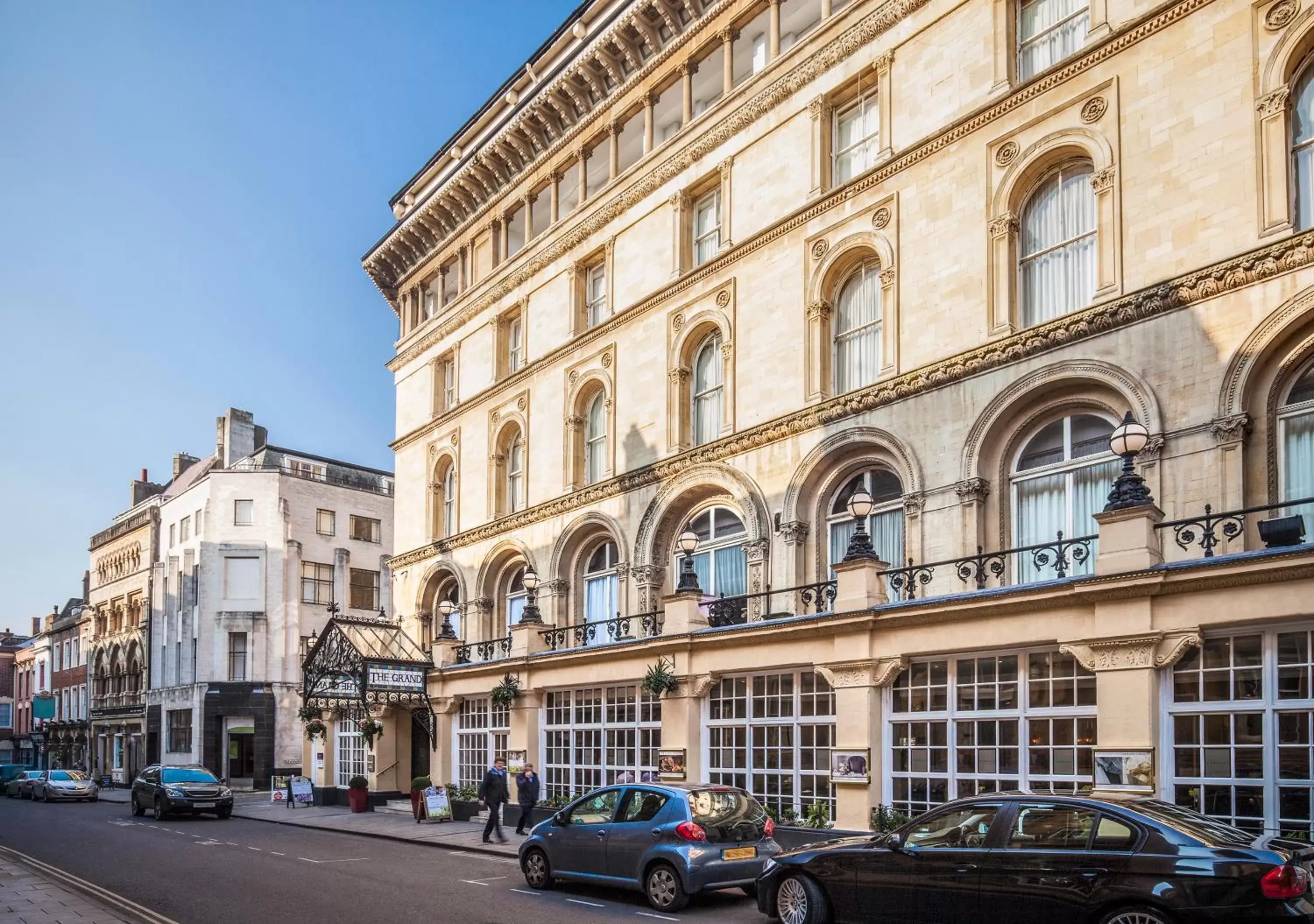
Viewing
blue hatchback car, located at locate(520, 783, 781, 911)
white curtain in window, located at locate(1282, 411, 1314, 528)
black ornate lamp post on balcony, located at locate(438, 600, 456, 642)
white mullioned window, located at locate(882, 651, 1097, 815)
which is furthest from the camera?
black ornate lamp post on balcony, located at locate(438, 600, 456, 642)

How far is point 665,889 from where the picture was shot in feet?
47.3

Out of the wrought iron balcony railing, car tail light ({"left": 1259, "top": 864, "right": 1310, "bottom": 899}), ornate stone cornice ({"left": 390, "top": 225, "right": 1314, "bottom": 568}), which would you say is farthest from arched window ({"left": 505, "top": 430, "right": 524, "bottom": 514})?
car tail light ({"left": 1259, "top": 864, "right": 1310, "bottom": 899})

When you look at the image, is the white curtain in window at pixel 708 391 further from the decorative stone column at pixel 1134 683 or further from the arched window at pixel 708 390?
the decorative stone column at pixel 1134 683

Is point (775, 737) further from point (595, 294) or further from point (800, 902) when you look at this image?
point (595, 294)

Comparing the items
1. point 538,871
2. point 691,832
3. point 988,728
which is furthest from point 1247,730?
point 538,871

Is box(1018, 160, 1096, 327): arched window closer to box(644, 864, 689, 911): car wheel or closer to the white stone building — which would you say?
box(644, 864, 689, 911): car wheel

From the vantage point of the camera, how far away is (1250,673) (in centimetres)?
1402

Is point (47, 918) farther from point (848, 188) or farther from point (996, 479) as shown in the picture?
point (848, 188)

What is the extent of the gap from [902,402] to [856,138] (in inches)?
229

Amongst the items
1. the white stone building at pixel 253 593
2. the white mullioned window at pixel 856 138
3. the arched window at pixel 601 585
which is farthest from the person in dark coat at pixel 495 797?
the white stone building at pixel 253 593

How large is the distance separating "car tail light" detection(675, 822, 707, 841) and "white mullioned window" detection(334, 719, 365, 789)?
23.1 meters

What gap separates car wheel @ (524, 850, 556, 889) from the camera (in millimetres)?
16422

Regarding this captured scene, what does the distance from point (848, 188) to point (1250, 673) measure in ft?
39.1

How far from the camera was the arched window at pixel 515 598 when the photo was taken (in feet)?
106
